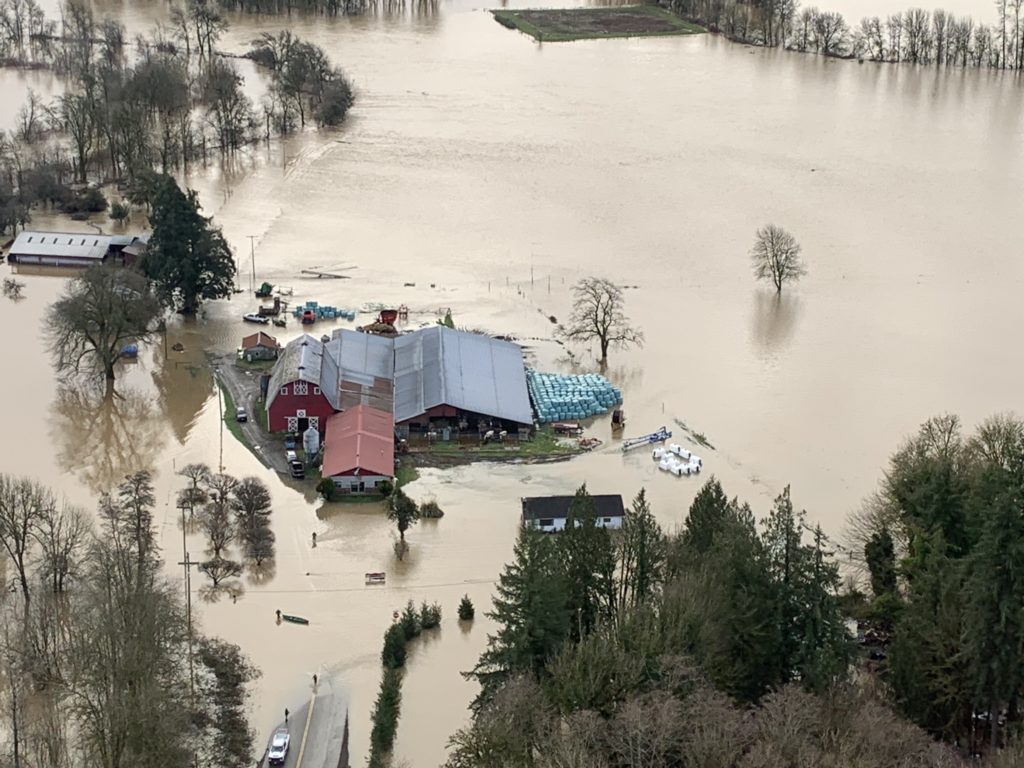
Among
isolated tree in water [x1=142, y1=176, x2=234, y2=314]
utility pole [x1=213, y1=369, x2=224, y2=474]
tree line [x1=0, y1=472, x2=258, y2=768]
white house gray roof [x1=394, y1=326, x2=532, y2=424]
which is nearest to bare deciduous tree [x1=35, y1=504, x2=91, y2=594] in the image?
tree line [x1=0, y1=472, x2=258, y2=768]

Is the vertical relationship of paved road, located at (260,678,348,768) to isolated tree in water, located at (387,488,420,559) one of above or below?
below

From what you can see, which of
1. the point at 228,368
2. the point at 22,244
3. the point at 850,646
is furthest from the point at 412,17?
the point at 850,646

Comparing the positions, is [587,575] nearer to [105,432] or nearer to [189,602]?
[189,602]

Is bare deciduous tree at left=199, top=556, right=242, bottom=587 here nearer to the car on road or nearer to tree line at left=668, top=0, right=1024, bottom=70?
the car on road

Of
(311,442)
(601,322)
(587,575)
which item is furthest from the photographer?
(601,322)

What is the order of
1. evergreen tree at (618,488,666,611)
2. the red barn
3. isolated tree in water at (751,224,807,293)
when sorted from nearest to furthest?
evergreen tree at (618,488,666,611)
the red barn
isolated tree in water at (751,224,807,293)

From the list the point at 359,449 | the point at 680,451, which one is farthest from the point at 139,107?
the point at 680,451

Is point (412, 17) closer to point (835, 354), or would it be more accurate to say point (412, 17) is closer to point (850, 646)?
point (835, 354)
